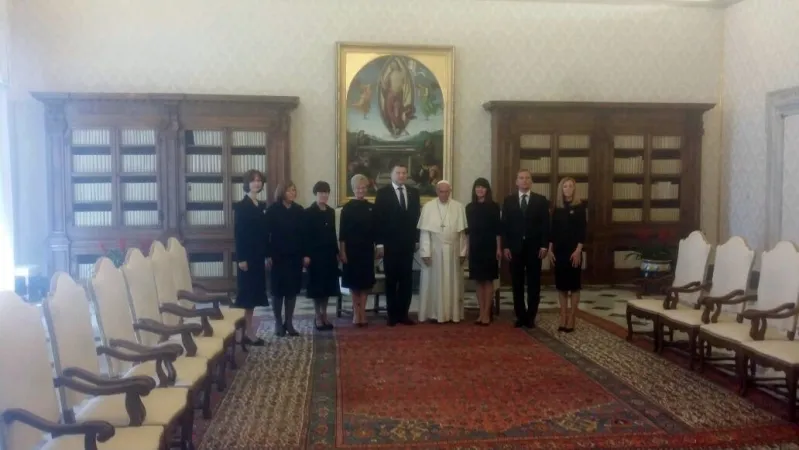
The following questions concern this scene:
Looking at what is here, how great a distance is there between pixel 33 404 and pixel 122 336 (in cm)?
117

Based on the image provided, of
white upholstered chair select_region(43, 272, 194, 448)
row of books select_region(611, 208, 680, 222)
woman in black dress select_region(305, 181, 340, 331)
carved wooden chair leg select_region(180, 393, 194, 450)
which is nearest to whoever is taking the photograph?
white upholstered chair select_region(43, 272, 194, 448)

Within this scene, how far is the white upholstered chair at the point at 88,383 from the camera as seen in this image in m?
3.11

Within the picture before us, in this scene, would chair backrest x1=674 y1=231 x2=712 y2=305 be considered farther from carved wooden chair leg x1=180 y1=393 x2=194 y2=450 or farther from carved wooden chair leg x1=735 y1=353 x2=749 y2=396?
carved wooden chair leg x1=180 y1=393 x2=194 y2=450

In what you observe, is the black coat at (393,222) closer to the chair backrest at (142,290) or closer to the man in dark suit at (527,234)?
the man in dark suit at (527,234)

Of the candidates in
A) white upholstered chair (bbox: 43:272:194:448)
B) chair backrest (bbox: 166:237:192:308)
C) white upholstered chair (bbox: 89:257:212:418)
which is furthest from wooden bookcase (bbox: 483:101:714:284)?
white upholstered chair (bbox: 43:272:194:448)

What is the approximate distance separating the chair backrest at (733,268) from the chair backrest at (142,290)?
4.59m

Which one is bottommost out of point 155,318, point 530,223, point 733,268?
point 155,318

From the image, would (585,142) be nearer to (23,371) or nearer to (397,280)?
(397,280)

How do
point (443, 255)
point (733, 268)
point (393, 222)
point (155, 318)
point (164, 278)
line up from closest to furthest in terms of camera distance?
1. point (155, 318)
2. point (164, 278)
3. point (733, 268)
4. point (393, 222)
5. point (443, 255)

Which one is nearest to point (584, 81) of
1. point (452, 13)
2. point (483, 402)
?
point (452, 13)

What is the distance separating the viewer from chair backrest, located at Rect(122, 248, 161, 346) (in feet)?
14.1

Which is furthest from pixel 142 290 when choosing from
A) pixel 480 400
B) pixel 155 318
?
pixel 480 400

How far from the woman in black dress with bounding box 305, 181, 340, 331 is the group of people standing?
0.01 meters

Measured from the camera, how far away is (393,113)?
409 inches
